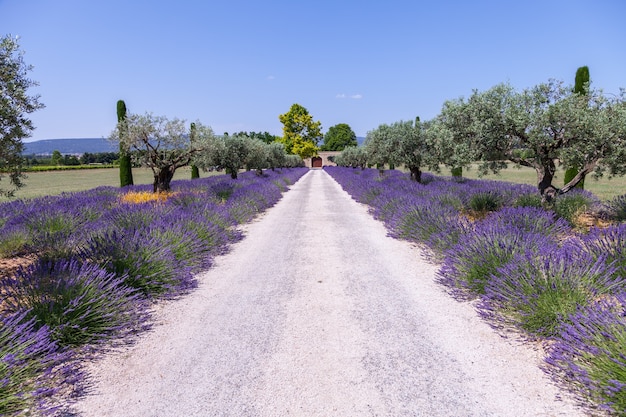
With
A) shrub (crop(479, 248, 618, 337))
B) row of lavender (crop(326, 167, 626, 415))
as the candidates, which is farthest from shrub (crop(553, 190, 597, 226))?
shrub (crop(479, 248, 618, 337))

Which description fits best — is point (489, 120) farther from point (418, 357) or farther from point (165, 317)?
point (165, 317)

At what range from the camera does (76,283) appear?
12.9 feet

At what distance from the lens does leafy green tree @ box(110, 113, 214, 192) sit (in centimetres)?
1387

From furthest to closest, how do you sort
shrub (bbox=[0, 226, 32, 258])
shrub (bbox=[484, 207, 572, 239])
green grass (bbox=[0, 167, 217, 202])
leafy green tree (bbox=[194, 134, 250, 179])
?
green grass (bbox=[0, 167, 217, 202])
leafy green tree (bbox=[194, 134, 250, 179])
shrub (bbox=[0, 226, 32, 258])
shrub (bbox=[484, 207, 572, 239])

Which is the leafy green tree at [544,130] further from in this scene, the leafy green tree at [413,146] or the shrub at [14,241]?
the shrub at [14,241]

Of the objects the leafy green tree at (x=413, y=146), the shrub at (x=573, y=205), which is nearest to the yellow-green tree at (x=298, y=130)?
the leafy green tree at (x=413, y=146)

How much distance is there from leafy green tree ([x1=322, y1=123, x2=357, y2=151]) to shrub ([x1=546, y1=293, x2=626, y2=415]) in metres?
143

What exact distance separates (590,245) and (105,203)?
46.4 feet

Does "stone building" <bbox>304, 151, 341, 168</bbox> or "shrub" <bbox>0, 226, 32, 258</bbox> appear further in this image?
"stone building" <bbox>304, 151, 341, 168</bbox>

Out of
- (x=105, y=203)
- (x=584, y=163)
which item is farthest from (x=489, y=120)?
(x=105, y=203)

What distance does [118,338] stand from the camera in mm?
3982

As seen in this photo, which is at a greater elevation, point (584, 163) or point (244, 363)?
point (584, 163)

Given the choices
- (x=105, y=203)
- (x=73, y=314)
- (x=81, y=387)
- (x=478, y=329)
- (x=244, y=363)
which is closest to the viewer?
(x=81, y=387)

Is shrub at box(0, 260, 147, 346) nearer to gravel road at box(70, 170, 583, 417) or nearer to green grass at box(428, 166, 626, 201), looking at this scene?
gravel road at box(70, 170, 583, 417)
